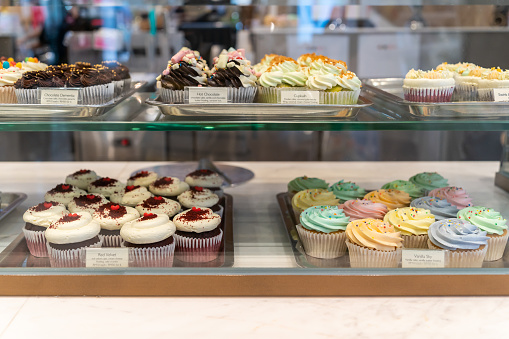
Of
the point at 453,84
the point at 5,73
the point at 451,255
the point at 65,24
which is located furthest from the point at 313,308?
the point at 65,24

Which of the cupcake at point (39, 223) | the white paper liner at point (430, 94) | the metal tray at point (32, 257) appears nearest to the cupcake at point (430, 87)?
the white paper liner at point (430, 94)

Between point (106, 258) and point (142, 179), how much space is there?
0.64 meters

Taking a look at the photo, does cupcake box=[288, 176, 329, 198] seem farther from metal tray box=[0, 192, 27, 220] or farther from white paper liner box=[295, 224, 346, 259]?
metal tray box=[0, 192, 27, 220]

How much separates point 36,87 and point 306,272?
94 cm

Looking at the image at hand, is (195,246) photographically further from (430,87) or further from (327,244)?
(430,87)

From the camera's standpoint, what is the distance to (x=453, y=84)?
1.71 m

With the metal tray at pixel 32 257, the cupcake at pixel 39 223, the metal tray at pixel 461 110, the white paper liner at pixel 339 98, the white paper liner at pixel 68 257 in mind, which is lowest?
the metal tray at pixel 32 257

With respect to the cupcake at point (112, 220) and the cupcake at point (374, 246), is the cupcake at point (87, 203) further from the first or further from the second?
the cupcake at point (374, 246)

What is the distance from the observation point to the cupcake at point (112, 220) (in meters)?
1.61

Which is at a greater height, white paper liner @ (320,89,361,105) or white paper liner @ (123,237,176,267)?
white paper liner @ (320,89,361,105)

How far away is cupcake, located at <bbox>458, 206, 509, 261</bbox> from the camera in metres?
1.56

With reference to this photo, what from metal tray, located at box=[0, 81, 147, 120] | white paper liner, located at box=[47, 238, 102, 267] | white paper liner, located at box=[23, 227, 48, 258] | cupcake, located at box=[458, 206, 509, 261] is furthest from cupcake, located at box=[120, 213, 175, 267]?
cupcake, located at box=[458, 206, 509, 261]

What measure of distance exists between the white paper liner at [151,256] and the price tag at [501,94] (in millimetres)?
1065

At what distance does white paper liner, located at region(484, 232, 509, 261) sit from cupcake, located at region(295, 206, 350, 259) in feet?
1.36
